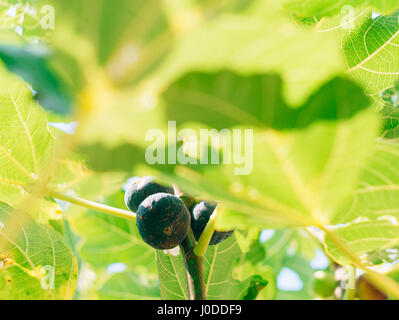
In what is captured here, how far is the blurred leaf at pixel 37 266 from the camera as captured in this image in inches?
42.3

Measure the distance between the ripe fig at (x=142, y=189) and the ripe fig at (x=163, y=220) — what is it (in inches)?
2.6

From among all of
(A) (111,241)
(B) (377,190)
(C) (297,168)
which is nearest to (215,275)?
(A) (111,241)


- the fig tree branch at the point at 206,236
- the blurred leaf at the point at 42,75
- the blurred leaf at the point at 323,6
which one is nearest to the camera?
the blurred leaf at the point at 42,75

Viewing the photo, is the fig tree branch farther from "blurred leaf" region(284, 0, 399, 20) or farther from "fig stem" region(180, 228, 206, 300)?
"blurred leaf" region(284, 0, 399, 20)

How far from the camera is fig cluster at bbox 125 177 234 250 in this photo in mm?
963

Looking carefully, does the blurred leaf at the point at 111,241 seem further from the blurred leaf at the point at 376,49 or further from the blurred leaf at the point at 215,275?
the blurred leaf at the point at 376,49

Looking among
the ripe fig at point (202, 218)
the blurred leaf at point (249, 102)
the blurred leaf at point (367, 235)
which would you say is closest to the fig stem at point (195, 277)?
the ripe fig at point (202, 218)

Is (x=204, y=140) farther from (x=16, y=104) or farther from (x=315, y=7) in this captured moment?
(x=16, y=104)

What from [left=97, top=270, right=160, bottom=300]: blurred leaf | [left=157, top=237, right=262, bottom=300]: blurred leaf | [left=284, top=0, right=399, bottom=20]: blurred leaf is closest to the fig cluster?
[left=157, top=237, right=262, bottom=300]: blurred leaf

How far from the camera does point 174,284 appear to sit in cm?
128

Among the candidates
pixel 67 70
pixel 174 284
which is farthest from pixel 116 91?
pixel 174 284

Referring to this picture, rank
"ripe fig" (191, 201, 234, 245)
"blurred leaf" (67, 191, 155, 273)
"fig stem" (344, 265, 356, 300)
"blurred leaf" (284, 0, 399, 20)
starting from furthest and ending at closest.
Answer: "blurred leaf" (67, 191, 155, 273) → "fig stem" (344, 265, 356, 300) → "ripe fig" (191, 201, 234, 245) → "blurred leaf" (284, 0, 399, 20)

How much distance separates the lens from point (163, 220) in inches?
37.2

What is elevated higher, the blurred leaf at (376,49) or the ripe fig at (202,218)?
the blurred leaf at (376,49)
